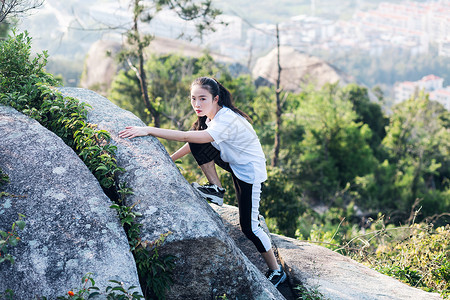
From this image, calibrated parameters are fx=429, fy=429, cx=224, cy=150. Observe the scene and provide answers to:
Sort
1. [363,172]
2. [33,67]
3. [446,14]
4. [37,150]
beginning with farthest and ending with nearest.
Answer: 1. [446,14]
2. [363,172]
3. [33,67]
4. [37,150]

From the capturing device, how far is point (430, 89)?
239ft

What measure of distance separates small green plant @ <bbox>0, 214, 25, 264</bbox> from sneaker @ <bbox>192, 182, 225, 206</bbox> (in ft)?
6.13

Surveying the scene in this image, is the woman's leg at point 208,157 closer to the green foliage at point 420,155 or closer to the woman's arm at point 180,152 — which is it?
the woman's arm at point 180,152

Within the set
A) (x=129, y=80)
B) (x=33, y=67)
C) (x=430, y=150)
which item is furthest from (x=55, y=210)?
(x=430, y=150)

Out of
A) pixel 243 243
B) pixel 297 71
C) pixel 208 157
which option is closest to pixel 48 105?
pixel 208 157

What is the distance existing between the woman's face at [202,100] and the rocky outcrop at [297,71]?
109 ft

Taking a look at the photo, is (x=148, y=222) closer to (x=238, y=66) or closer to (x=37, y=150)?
(x=37, y=150)

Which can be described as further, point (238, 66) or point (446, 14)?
point (446, 14)

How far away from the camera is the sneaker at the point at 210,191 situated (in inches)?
183

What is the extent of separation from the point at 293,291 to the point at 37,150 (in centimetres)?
311

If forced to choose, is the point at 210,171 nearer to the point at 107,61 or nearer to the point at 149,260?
the point at 149,260

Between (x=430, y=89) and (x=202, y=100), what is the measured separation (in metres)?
77.6

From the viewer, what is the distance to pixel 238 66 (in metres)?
42.1

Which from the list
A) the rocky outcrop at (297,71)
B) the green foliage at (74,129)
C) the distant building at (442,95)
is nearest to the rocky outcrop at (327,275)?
the green foliage at (74,129)
